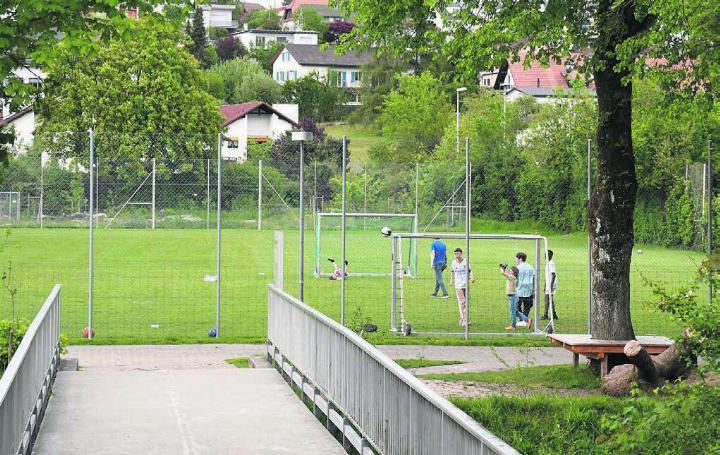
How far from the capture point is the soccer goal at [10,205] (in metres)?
25.1

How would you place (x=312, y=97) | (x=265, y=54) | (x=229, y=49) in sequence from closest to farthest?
1. (x=312, y=97)
2. (x=265, y=54)
3. (x=229, y=49)

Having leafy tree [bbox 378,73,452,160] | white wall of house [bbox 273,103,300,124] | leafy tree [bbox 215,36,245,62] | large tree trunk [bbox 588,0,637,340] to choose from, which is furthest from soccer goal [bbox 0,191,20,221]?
leafy tree [bbox 215,36,245,62]

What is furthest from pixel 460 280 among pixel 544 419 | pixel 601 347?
pixel 544 419

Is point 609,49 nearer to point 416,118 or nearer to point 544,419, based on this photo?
point 544,419

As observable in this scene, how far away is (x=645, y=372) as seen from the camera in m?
15.1

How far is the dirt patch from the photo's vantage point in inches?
632

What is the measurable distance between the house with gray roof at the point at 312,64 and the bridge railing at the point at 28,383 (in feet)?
474

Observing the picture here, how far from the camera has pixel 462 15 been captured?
19328mm

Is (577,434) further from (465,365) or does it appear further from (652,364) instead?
(465,365)

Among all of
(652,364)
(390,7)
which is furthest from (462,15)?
(652,364)

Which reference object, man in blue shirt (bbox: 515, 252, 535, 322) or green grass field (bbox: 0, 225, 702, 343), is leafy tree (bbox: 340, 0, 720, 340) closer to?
green grass field (bbox: 0, 225, 702, 343)

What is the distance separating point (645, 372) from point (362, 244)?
1106 inches

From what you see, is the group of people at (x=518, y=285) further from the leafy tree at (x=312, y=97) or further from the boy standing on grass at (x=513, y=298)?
the leafy tree at (x=312, y=97)

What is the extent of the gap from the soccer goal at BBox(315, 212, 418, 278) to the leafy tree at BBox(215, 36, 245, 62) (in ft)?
458
